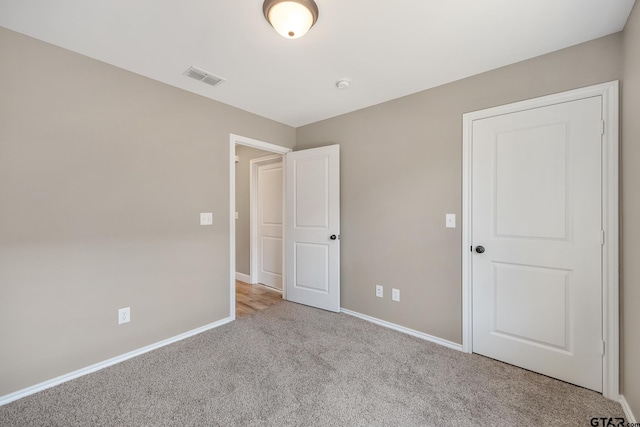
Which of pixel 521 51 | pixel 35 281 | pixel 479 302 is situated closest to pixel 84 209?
pixel 35 281

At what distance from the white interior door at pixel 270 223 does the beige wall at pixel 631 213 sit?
3.41 metres

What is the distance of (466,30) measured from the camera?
1.73 m

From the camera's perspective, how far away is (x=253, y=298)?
146 inches

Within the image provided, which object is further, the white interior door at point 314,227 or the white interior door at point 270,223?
the white interior door at point 270,223

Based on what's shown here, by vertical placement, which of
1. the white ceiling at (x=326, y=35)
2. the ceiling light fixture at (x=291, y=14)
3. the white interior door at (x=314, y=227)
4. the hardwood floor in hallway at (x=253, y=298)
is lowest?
the hardwood floor in hallway at (x=253, y=298)

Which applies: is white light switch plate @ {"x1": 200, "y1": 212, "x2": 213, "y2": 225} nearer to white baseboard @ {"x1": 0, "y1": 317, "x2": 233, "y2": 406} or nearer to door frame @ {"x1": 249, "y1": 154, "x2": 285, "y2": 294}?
white baseboard @ {"x1": 0, "y1": 317, "x2": 233, "y2": 406}

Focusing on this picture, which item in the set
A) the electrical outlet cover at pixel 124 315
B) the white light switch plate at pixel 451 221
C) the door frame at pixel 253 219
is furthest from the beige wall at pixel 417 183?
the electrical outlet cover at pixel 124 315

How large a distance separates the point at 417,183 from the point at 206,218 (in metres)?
2.14

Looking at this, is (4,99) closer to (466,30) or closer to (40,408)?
(40,408)

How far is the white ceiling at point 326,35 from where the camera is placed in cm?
153

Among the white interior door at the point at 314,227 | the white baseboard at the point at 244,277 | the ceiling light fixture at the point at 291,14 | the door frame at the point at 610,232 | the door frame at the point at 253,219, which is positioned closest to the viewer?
the ceiling light fixture at the point at 291,14

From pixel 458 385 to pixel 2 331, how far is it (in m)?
3.01

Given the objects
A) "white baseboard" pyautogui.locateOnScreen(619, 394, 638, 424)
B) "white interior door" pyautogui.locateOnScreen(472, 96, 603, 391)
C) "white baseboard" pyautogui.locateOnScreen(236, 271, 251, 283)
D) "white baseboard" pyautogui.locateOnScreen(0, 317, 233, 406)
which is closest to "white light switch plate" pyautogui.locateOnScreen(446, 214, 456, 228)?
"white interior door" pyautogui.locateOnScreen(472, 96, 603, 391)

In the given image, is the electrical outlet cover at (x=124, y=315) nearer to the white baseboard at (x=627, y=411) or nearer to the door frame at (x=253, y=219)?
the door frame at (x=253, y=219)
